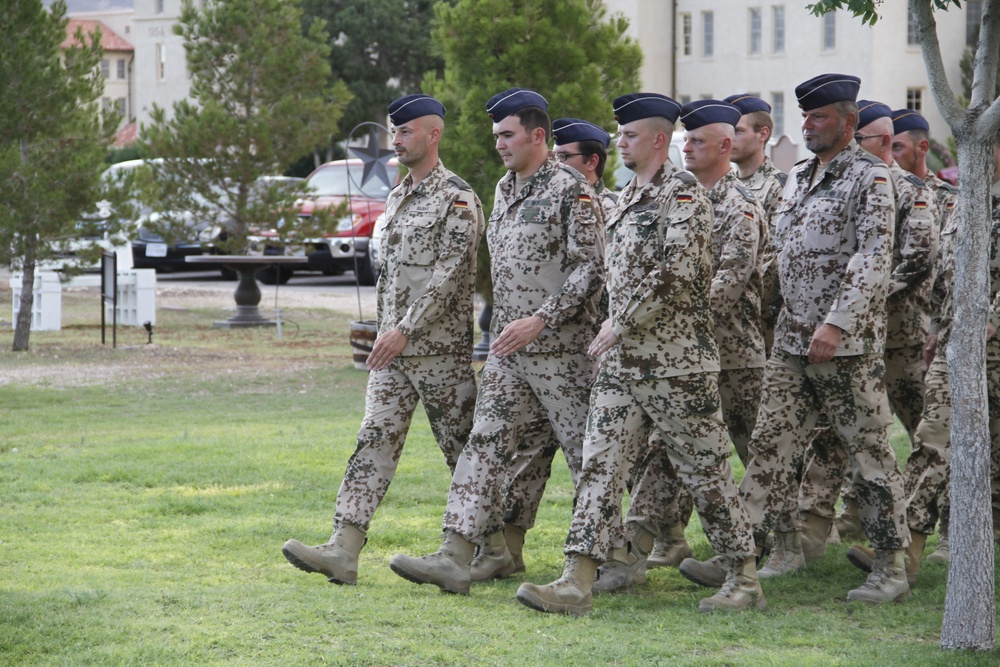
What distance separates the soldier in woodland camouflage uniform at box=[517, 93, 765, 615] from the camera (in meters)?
5.67

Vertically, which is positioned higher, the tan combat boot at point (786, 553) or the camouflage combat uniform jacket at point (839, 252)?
the camouflage combat uniform jacket at point (839, 252)

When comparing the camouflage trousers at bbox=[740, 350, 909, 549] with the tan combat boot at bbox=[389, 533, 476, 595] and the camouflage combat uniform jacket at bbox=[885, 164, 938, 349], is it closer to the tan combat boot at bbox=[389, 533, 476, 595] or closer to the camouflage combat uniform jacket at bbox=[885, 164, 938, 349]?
the camouflage combat uniform jacket at bbox=[885, 164, 938, 349]

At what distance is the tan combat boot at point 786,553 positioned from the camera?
259 inches

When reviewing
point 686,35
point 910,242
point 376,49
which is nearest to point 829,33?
point 686,35

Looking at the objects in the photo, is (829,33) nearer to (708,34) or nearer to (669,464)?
(708,34)

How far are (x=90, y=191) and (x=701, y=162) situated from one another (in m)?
11.3

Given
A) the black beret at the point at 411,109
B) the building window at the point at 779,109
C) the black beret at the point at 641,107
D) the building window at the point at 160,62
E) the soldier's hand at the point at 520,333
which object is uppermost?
the building window at the point at 160,62

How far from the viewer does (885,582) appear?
235 inches

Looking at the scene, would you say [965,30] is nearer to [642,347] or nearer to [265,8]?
[265,8]

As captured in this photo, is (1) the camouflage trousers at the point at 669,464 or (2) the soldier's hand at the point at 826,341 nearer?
(2) the soldier's hand at the point at 826,341

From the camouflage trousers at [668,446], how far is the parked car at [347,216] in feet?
59.4

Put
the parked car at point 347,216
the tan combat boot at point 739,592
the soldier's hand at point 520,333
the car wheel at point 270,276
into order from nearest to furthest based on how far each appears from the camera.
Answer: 1. the tan combat boot at point 739,592
2. the soldier's hand at point 520,333
3. the parked car at point 347,216
4. the car wheel at point 270,276

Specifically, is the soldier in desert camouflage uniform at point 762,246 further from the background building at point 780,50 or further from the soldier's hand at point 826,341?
the background building at point 780,50

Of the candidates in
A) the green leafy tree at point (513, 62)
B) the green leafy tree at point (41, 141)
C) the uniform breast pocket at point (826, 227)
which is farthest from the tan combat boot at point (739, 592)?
the green leafy tree at point (41, 141)
